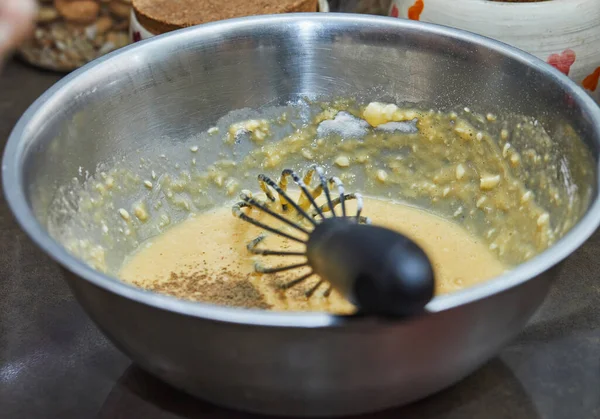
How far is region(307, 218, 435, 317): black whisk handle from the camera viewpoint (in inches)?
19.8

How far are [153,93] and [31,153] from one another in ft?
0.73

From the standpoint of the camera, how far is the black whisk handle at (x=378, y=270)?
503 millimetres

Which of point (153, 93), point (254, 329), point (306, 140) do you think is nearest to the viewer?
point (254, 329)

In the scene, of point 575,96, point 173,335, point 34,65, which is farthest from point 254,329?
point 34,65

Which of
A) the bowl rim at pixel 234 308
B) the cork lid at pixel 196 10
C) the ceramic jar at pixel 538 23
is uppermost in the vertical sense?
the bowl rim at pixel 234 308

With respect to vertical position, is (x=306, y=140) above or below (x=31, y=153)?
below

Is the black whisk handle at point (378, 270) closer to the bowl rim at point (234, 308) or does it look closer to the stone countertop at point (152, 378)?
the bowl rim at point (234, 308)

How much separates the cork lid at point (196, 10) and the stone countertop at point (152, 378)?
38cm

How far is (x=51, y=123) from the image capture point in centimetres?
75

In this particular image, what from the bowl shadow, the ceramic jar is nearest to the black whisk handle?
the bowl shadow

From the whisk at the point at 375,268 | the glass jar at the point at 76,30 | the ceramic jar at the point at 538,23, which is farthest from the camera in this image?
the glass jar at the point at 76,30

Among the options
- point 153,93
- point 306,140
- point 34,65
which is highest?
point 153,93

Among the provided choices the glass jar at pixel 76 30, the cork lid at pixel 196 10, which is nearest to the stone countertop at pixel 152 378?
the cork lid at pixel 196 10

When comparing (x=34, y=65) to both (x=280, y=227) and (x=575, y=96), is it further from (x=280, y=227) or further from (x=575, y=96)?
(x=575, y=96)
